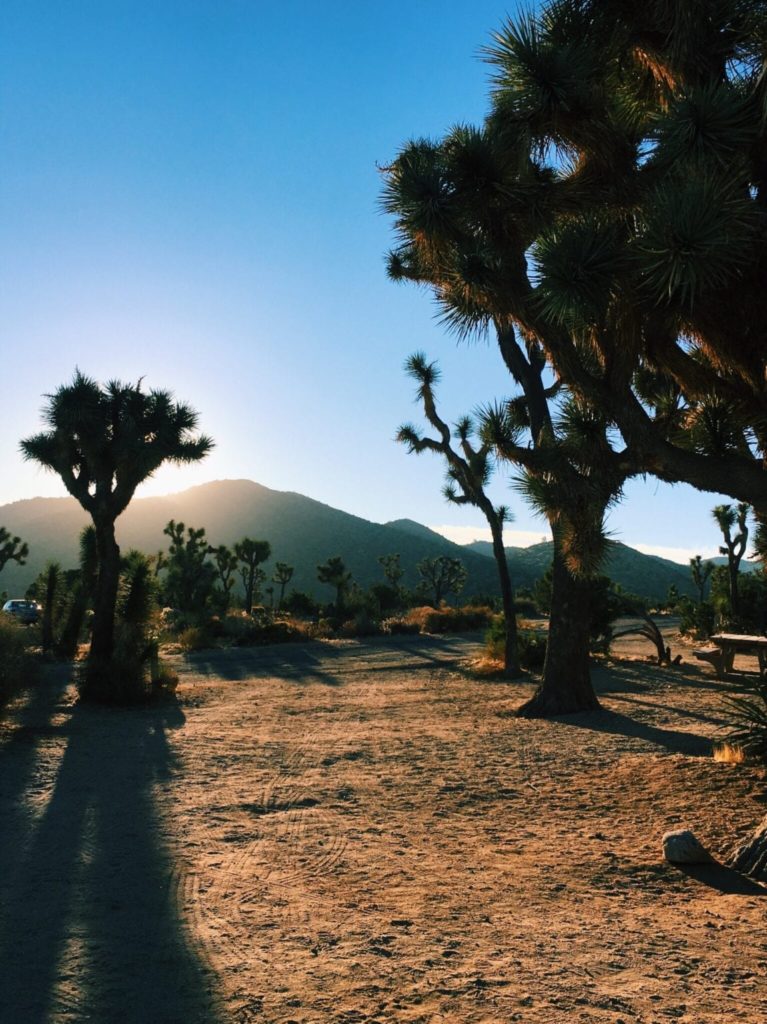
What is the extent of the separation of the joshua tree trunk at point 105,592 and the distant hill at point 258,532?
200 feet

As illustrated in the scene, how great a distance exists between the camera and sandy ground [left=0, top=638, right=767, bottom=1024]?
3566 mm

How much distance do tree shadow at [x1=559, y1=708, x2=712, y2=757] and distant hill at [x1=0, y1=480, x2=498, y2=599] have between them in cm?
6384

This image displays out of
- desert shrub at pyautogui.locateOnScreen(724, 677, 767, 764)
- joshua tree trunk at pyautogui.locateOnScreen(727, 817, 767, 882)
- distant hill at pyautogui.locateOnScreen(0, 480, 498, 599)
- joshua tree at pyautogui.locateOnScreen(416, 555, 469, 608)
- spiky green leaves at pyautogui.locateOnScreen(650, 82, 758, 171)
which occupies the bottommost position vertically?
joshua tree trunk at pyautogui.locateOnScreen(727, 817, 767, 882)

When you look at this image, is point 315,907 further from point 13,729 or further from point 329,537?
point 329,537

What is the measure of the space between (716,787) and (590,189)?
5690mm

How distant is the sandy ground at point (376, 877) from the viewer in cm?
357

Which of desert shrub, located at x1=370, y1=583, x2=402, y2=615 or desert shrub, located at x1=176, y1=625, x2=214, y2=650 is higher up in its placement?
desert shrub, located at x1=370, y1=583, x2=402, y2=615

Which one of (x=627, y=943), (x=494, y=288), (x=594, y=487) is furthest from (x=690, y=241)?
(x=627, y=943)

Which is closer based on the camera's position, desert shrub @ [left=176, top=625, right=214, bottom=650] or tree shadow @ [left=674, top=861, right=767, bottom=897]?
tree shadow @ [left=674, top=861, right=767, bottom=897]

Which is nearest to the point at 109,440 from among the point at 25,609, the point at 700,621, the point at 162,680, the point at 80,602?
the point at 162,680

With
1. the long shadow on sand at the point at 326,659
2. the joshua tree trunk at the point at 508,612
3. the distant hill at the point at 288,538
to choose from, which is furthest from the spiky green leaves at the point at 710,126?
the distant hill at the point at 288,538

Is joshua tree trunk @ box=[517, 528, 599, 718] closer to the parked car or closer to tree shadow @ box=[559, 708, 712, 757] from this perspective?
tree shadow @ box=[559, 708, 712, 757]

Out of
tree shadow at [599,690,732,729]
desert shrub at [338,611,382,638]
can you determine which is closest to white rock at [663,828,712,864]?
tree shadow at [599,690,732,729]

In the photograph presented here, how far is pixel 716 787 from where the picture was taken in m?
7.27
